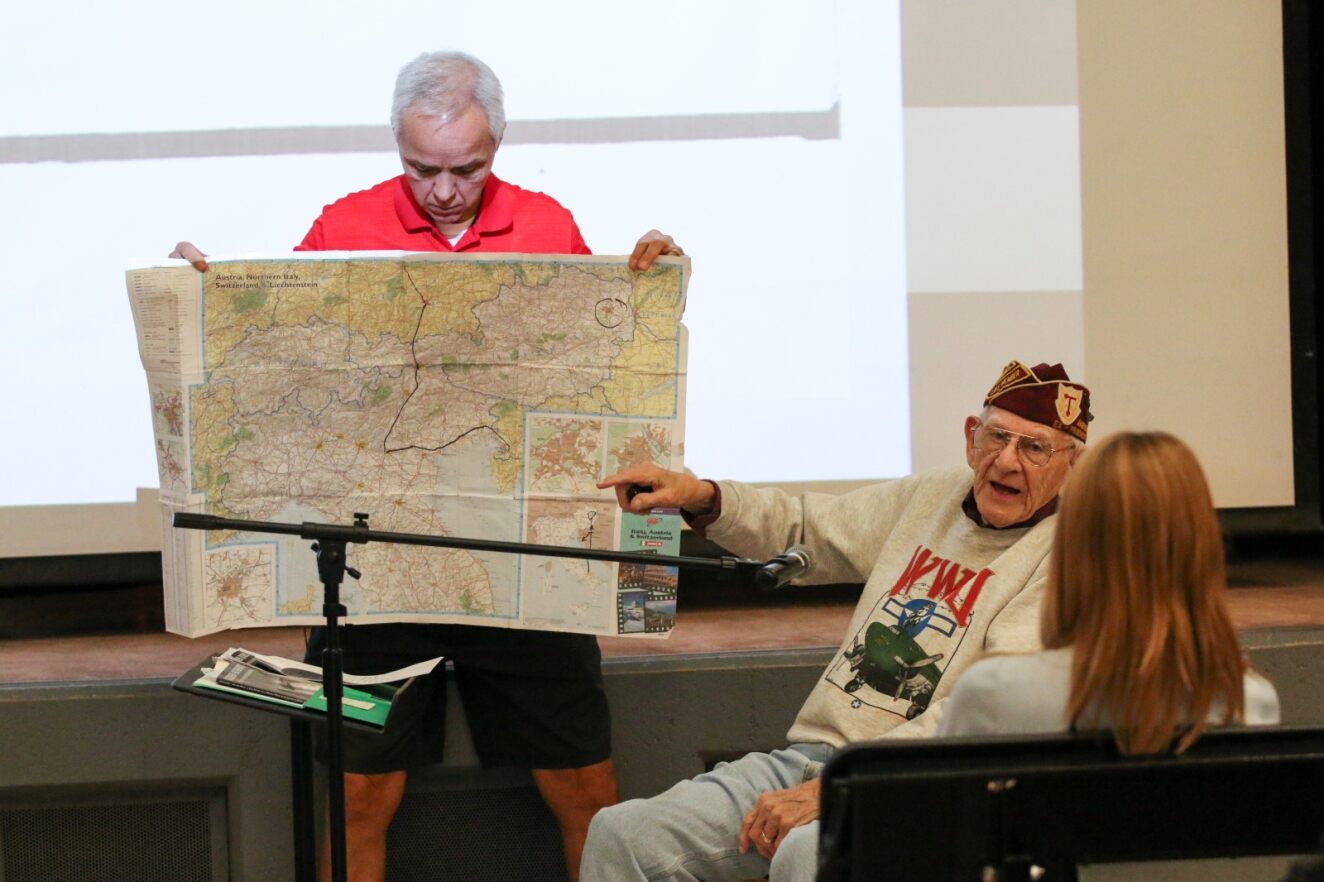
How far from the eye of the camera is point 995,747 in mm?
1458

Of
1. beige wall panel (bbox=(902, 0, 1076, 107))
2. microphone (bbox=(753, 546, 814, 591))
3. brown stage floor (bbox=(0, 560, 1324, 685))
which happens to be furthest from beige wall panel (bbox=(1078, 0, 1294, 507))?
microphone (bbox=(753, 546, 814, 591))

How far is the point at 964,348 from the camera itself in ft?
12.1

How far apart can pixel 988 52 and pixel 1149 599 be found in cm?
256

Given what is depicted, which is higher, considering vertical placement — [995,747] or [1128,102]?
[1128,102]

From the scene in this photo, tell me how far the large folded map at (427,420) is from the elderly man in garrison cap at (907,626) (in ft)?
0.49

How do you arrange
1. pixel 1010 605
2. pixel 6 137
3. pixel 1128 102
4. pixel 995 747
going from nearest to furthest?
pixel 995 747 → pixel 1010 605 → pixel 6 137 → pixel 1128 102

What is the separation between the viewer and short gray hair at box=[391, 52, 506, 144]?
101 inches

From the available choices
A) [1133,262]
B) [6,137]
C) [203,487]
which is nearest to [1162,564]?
[203,487]

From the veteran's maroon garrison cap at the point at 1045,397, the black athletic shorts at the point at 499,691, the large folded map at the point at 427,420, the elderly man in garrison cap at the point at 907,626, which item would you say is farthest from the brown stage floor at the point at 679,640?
the veteran's maroon garrison cap at the point at 1045,397

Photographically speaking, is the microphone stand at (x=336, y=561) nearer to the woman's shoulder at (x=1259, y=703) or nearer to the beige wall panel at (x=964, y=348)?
the woman's shoulder at (x=1259, y=703)

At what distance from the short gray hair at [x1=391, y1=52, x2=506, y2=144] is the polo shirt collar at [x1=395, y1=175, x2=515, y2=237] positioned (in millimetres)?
127

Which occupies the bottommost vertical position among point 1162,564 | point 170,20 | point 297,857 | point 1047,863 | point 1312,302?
point 297,857

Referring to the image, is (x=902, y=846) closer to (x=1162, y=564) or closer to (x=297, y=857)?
(x=1162, y=564)

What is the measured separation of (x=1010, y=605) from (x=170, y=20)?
2.55 meters
